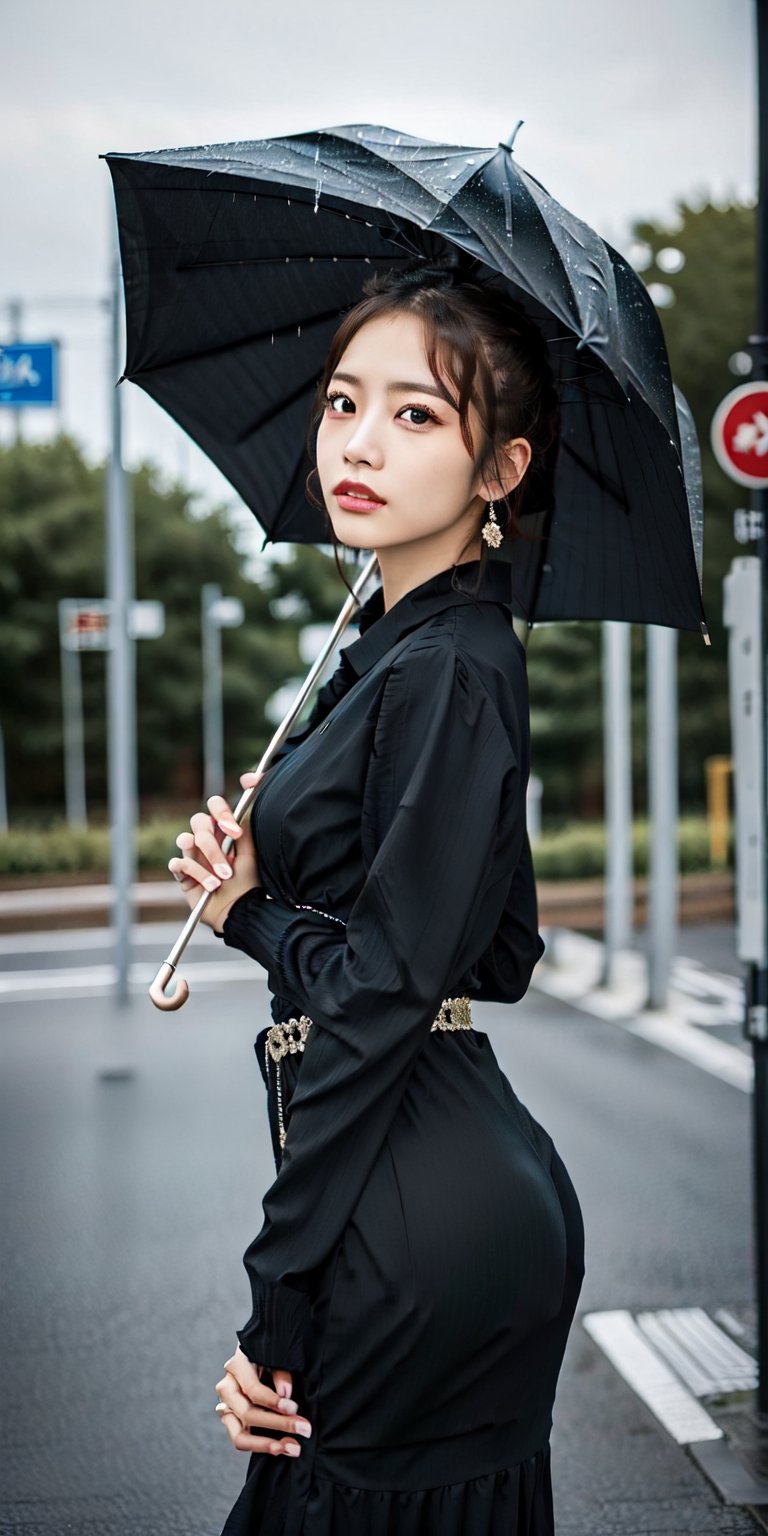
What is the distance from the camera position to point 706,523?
75.3 feet

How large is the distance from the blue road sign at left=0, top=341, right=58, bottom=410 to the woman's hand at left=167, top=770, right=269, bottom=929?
6.69m

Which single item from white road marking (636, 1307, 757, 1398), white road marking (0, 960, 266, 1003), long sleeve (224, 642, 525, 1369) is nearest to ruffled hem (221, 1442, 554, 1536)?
long sleeve (224, 642, 525, 1369)

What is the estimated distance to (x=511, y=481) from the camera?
1779mm

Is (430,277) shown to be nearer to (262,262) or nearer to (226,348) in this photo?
(262,262)

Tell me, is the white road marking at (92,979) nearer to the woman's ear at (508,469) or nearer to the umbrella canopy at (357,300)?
the umbrella canopy at (357,300)

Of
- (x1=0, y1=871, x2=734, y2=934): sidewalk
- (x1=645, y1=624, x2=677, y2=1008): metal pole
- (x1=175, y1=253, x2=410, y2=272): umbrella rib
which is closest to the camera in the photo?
(x1=175, y1=253, x2=410, y2=272): umbrella rib

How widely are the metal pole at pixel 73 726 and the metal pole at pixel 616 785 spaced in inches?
902

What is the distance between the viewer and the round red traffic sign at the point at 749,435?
328cm

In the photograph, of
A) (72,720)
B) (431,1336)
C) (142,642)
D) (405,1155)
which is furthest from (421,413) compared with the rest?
(142,642)

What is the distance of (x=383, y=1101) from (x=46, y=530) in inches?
1405

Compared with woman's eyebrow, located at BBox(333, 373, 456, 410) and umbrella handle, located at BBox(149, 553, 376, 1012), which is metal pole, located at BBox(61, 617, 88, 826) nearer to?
umbrella handle, located at BBox(149, 553, 376, 1012)

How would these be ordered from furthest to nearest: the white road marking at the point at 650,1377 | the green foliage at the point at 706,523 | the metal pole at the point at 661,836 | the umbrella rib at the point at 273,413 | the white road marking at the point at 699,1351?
the green foliage at the point at 706,523, the metal pole at the point at 661,836, the white road marking at the point at 699,1351, the white road marking at the point at 650,1377, the umbrella rib at the point at 273,413

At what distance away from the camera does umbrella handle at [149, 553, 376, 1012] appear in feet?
5.62

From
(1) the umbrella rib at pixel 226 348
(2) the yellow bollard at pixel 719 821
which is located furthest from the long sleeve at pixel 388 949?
(2) the yellow bollard at pixel 719 821
